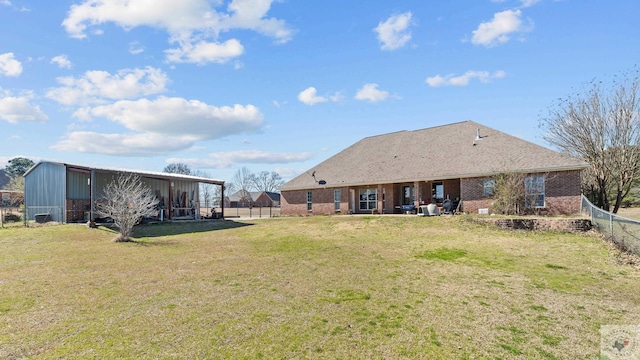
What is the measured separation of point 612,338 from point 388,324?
2.99m

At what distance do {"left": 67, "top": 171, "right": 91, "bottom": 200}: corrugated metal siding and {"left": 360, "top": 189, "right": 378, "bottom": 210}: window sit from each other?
58.4ft

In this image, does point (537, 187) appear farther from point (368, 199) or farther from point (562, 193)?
point (368, 199)

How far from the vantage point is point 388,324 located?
17.3 ft

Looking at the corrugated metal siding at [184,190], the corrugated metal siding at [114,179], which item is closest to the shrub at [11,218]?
the corrugated metal siding at [114,179]

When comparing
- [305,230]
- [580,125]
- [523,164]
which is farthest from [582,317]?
[580,125]

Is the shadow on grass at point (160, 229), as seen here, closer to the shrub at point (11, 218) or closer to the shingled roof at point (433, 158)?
the shingled roof at point (433, 158)

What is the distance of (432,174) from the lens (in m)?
21.6

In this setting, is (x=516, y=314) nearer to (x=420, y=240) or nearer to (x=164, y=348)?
(x=164, y=348)

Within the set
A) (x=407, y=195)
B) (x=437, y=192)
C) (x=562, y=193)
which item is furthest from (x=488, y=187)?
(x=407, y=195)

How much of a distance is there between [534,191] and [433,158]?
21.4 feet

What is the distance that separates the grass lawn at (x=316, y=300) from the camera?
4.53 m

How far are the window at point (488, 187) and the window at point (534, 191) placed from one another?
4.86ft

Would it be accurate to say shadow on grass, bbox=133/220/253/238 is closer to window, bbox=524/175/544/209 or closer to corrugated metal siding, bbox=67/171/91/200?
corrugated metal siding, bbox=67/171/91/200

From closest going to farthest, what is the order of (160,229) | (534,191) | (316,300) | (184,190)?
(316,300)
(534,191)
(160,229)
(184,190)
